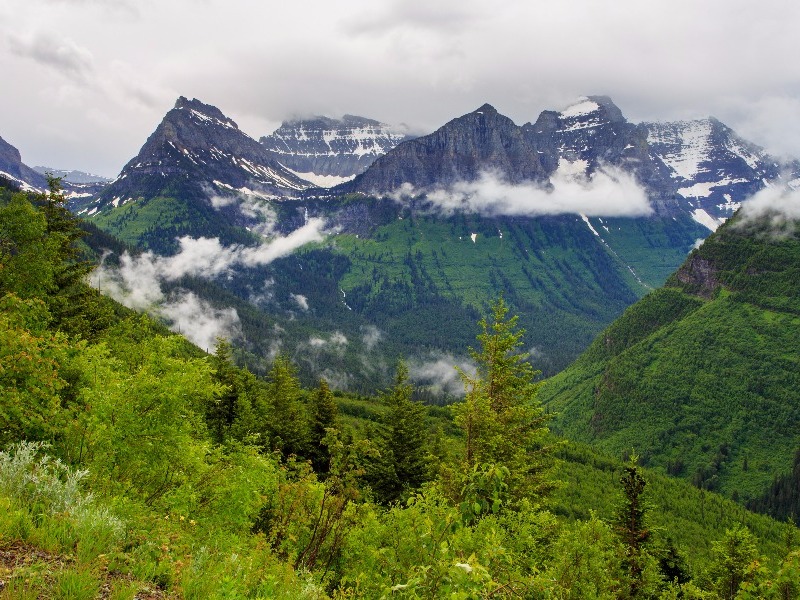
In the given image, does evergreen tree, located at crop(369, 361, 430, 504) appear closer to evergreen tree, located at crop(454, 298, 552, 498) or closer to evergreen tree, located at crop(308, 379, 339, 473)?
evergreen tree, located at crop(308, 379, 339, 473)

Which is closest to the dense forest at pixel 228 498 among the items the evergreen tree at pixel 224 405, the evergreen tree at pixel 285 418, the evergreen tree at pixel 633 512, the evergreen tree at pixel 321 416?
the evergreen tree at pixel 633 512

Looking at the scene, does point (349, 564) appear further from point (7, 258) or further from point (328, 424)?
point (328, 424)

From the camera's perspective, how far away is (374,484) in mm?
42688

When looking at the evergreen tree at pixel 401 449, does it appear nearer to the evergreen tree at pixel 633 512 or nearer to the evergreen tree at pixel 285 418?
the evergreen tree at pixel 285 418

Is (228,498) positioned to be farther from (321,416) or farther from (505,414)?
(321,416)

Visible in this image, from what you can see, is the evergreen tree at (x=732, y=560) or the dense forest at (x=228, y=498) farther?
the evergreen tree at (x=732, y=560)

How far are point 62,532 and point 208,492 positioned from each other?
1002 cm

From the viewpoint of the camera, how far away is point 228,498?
18328 mm

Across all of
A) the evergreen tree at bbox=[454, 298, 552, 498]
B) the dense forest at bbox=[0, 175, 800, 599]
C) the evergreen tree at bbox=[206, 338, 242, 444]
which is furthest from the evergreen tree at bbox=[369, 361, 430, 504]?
the evergreen tree at bbox=[206, 338, 242, 444]

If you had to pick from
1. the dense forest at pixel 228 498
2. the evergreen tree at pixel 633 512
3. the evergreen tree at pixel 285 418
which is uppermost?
the dense forest at pixel 228 498

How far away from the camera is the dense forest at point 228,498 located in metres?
8.12

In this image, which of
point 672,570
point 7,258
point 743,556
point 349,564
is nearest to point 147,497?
point 349,564

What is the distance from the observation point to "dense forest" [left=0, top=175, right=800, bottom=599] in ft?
26.7

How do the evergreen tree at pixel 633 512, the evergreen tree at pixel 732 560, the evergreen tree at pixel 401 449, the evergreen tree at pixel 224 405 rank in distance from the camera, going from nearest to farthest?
the evergreen tree at pixel 633 512 < the evergreen tree at pixel 732 560 < the evergreen tree at pixel 401 449 < the evergreen tree at pixel 224 405
